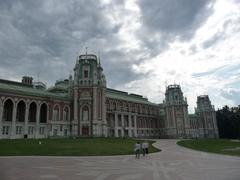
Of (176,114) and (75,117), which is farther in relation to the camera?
(176,114)

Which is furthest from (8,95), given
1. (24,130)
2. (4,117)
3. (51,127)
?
(51,127)

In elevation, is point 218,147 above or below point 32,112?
below

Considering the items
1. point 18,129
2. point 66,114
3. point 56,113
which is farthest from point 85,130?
point 18,129

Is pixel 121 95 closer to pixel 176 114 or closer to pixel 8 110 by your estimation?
pixel 176 114

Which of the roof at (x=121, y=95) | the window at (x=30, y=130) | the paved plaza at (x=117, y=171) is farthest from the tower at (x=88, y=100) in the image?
the paved plaza at (x=117, y=171)

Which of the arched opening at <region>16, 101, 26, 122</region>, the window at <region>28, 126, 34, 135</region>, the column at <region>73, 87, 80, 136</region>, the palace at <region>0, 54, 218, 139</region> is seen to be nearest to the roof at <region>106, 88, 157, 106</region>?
the palace at <region>0, 54, 218, 139</region>

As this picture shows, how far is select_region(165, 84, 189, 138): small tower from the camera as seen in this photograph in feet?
395

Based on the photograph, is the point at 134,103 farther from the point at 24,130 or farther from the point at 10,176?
the point at 10,176

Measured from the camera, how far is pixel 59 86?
101 meters

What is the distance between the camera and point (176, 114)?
123m

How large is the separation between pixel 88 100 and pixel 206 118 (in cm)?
9498

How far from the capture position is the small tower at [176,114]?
120500 mm

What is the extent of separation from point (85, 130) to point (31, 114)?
19041mm

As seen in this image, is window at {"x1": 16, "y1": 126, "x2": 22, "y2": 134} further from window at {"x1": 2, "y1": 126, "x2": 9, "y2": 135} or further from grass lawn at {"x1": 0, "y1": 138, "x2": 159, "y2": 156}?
grass lawn at {"x1": 0, "y1": 138, "x2": 159, "y2": 156}
